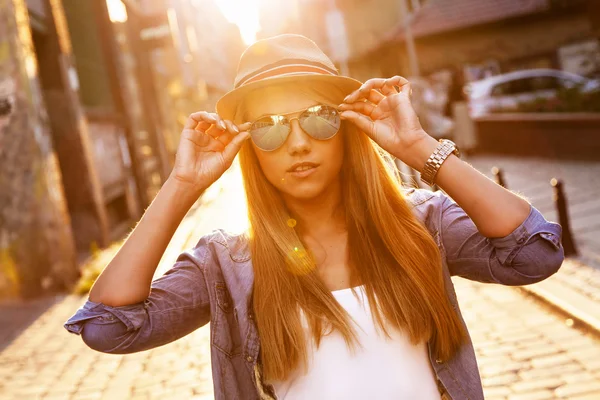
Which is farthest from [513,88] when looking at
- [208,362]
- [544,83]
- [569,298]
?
[208,362]

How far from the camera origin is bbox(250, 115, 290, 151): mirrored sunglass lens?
223 centimetres

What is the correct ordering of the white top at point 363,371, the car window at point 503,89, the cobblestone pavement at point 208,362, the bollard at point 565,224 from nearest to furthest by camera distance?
the white top at point 363,371 < the cobblestone pavement at point 208,362 < the bollard at point 565,224 < the car window at point 503,89

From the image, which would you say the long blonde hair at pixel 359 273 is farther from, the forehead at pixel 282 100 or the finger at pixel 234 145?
the forehead at pixel 282 100

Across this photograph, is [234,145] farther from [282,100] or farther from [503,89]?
[503,89]

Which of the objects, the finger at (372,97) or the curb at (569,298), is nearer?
the finger at (372,97)

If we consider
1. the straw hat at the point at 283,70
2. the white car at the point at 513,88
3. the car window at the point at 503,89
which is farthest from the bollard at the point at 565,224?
the car window at the point at 503,89

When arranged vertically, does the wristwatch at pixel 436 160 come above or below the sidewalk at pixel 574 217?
above

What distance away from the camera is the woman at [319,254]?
2094mm

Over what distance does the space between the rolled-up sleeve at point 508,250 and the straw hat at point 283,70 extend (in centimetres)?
66

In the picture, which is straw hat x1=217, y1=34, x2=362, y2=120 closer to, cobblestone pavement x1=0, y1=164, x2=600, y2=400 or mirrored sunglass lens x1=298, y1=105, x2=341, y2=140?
mirrored sunglass lens x1=298, y1=105, x2=341, y2=140

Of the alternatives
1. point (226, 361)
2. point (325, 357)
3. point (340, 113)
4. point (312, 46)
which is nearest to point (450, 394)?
point (325, 357)

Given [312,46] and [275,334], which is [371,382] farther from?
[312,46]

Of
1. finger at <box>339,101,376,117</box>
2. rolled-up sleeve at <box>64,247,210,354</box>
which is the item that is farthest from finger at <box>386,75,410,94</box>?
rolled-up sleeve at <box>64,247,210,354</box>

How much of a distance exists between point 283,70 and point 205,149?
1.37 ft
